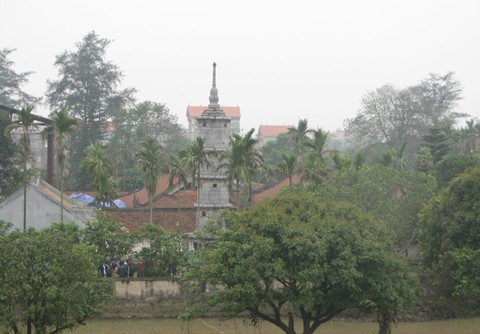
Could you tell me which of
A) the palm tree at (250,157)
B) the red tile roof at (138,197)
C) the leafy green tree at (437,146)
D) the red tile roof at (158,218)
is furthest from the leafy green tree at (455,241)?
the red tile roof at (138,197)

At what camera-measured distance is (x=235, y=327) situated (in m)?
33.7

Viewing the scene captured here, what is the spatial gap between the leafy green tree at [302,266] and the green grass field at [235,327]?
5.92 m

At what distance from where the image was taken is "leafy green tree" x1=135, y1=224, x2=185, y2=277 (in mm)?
37562

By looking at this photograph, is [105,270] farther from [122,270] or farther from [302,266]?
[302,266]

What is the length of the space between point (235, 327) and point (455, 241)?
9.32 meters

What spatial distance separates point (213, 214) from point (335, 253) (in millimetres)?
17855

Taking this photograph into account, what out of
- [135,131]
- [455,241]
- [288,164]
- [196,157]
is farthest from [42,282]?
[135,131]

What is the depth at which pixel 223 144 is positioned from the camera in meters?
44.3

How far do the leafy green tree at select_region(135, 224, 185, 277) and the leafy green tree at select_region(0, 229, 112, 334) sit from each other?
39.0 feet

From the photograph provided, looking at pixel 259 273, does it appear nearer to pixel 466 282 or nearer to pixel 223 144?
pixel 466 282

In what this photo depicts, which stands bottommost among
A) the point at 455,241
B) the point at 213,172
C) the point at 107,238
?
the point at 455,241

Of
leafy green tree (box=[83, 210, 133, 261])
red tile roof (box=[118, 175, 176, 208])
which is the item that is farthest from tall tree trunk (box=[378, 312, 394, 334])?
red tile roof (box=[118, 175, 176, 208])

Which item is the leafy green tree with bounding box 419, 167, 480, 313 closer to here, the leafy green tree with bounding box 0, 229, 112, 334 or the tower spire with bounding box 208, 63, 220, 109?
the leafy green tree with bounding box 0, 229, 112, 334

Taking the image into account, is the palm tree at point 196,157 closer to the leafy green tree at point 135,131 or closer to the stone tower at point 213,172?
the stone tower at point 213,172
